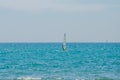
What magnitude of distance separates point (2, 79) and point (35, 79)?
133 inches

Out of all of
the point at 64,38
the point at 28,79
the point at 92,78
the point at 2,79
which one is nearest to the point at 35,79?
the point at 28,79

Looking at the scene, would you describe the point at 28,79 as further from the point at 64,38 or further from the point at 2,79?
the point at 64,38

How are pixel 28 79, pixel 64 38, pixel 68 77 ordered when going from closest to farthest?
pixel 28 79, pixel 68 77, pixel 64 38

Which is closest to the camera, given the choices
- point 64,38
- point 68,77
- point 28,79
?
point 28,79

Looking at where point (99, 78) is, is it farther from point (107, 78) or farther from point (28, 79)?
point (28, 79)

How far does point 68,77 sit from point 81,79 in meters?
2.22

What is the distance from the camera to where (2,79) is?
131 feet

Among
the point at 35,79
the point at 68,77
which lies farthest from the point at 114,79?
the point at 35,79

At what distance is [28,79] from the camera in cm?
3909

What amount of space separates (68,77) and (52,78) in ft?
5.78

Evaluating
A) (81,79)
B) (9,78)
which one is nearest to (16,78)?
(9,78)

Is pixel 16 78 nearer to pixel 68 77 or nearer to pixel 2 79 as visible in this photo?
pixel 2 79

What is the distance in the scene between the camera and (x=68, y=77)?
137ft

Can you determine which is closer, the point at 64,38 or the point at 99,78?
the point at 99,78
